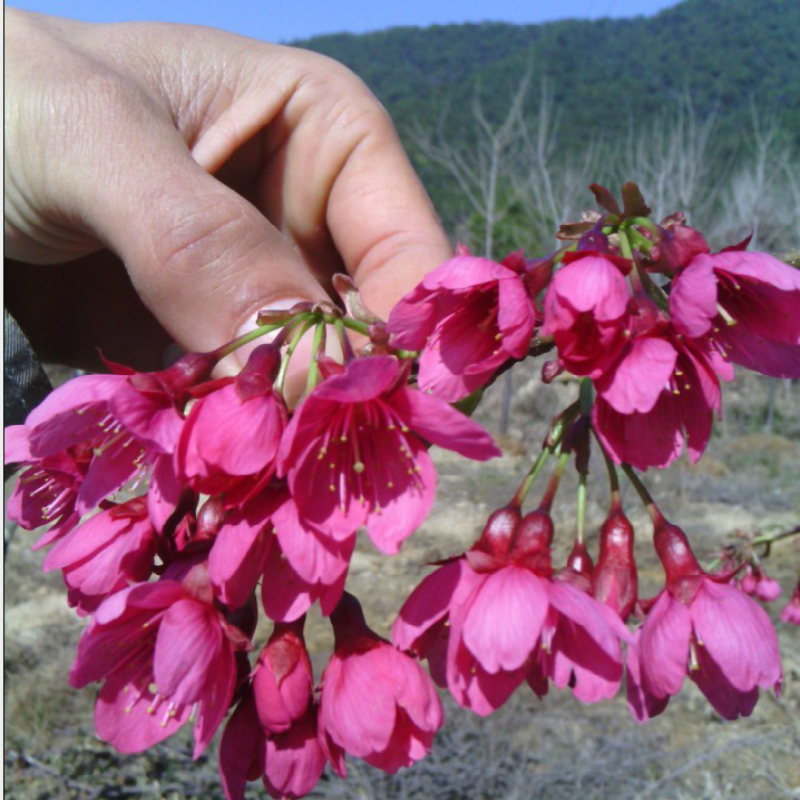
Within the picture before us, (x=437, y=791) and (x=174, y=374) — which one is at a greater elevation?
(x=174, y=374)

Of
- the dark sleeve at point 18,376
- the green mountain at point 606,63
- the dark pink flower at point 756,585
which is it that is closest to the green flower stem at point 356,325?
the dark sleeve at point 18,376

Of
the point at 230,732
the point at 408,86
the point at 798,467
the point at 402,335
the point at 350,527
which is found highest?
the point at 402,335

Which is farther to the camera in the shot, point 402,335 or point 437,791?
point 437,791

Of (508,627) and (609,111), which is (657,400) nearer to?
(508,627)

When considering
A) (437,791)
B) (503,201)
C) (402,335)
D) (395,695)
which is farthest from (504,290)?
(503,201)

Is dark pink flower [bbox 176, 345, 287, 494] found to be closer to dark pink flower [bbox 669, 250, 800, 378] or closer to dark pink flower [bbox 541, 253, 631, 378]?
dark pink flower [bbox 541, 253, 631, 378]

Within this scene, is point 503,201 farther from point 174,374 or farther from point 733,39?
point 733,39

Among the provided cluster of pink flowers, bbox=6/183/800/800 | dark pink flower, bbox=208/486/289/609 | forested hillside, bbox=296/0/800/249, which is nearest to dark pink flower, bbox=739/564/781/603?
cluster of pink flowers, bbox=6/183/800/800

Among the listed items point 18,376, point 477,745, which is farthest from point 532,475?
point 477,745

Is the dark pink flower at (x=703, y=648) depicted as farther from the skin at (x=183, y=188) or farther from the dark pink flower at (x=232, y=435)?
the skin at (x=183, y=188)
